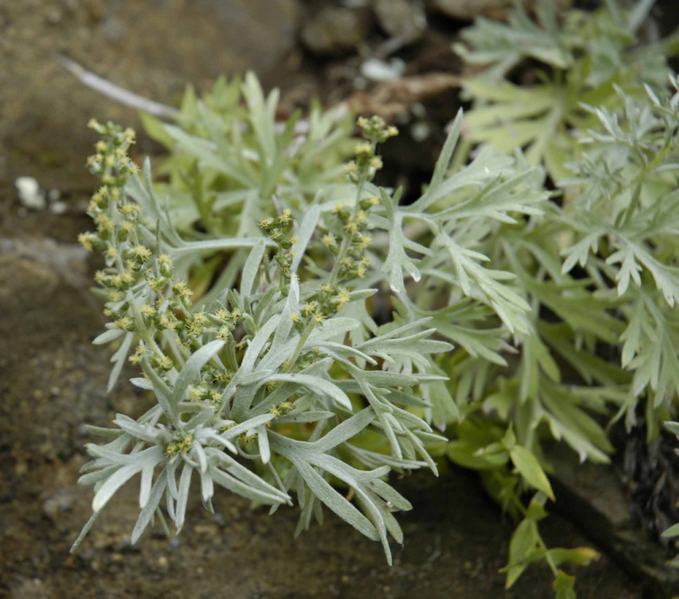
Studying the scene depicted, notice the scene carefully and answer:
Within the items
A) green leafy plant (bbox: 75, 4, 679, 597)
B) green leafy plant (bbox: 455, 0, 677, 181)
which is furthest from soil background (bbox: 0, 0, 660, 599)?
green leafy plant (bbox: 455, 0, 677, 181)

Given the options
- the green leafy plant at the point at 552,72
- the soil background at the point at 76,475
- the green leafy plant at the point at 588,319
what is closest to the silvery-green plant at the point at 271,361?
the green leafy plant at the point at 588,319

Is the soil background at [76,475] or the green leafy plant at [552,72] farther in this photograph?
the green leafy plant at [552,72]

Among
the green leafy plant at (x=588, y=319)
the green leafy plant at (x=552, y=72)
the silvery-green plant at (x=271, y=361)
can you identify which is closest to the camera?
the silvery-green plant at (x=271, y=361)

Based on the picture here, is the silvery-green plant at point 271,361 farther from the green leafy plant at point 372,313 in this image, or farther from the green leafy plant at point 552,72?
the green leafy plant at point 552,72

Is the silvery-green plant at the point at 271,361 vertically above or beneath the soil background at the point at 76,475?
above

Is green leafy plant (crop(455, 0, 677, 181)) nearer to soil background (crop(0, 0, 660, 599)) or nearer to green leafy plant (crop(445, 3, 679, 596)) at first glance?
green leafy plant (crop(445, 3, 679, 596))

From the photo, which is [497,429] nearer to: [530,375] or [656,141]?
[530,375]

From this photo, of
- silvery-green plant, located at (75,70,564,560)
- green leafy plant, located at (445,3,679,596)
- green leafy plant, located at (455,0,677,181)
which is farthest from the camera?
green leafy plant, located at (455,0,677,181)

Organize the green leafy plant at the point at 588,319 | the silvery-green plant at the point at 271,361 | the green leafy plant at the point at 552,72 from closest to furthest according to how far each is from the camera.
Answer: the silvery-green plant at the point at 271,361
the green leafy plant at the point at 588,319
the green leafy plant at the point at 552,72
